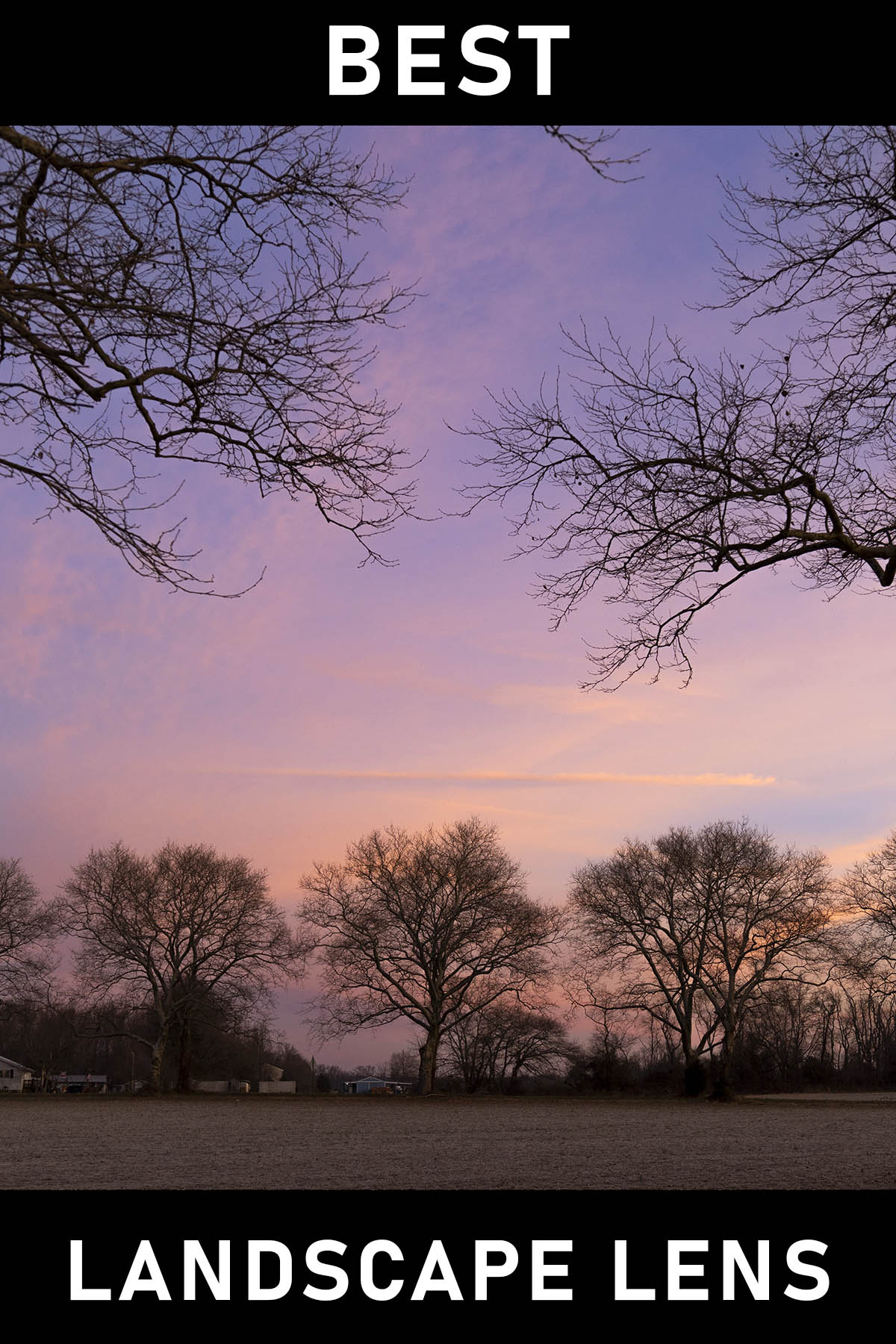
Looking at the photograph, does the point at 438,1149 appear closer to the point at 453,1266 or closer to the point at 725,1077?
the point at 453,1266

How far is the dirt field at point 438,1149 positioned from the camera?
1268 centimetres

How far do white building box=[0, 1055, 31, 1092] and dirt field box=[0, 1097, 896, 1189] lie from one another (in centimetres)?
9259

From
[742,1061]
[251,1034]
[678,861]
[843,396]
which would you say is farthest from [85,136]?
[742,1061]

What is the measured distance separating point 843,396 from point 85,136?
6722mm

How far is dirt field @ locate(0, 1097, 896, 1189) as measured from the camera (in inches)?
499

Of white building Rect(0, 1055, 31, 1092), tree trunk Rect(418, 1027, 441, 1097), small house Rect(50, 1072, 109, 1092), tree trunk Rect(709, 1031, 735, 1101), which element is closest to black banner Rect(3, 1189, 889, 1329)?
tree trunk Rect(709, 1031, 735, 1101)

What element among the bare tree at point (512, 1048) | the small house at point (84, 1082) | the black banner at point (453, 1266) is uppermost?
the black banner at point (453, 1266)

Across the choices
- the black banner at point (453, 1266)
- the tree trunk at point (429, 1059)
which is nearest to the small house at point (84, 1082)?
the tree trunk at point (429, 1059)

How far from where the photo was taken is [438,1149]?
17.6 metres

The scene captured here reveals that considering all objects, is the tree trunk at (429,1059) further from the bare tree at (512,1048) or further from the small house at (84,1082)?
the small house at (84,1082)

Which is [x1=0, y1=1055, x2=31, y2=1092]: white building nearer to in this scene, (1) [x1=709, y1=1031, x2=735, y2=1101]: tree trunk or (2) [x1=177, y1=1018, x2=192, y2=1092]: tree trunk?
(2) [x1=177, y1=1018, x2=192, y2=1092]: tree trunk

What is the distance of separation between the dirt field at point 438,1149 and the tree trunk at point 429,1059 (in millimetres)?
17652
